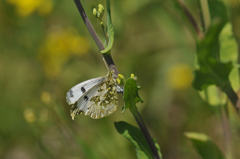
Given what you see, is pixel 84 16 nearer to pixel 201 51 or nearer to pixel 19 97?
pixel 201 51

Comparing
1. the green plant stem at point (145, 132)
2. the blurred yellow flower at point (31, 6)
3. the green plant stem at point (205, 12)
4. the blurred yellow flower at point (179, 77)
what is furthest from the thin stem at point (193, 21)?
the blurred yellow flower at point (31, 6)

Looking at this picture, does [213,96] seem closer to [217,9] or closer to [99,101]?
[217,9]

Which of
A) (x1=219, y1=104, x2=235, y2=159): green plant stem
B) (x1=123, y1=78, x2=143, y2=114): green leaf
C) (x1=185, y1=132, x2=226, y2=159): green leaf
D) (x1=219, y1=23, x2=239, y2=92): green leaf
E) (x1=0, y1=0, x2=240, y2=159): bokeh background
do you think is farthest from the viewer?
(x1=0, y1=0, x2=240, y2=159): bokeh background

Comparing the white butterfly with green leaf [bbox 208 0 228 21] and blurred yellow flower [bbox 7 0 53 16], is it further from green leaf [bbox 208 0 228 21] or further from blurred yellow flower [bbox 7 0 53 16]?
blurred yellow flower [bbox 7 0 53 16]

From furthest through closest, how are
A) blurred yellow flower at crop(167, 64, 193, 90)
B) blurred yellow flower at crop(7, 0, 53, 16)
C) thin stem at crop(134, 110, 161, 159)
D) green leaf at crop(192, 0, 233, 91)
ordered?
blurred yellow flower at crop(7, 0, 53, 16)
blurred yellow flower at crop(167, 64, 193, 90)
thin stem at crop(134, 110, 161, 159)
green leaf at crop(192, 0, 233, 91)

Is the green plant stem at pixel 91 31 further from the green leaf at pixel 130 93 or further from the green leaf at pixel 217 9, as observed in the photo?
the green leaf at pixel 217 9

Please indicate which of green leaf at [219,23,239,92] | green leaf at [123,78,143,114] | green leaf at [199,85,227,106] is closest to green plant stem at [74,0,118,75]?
green leaf at [123,78,143,114]
